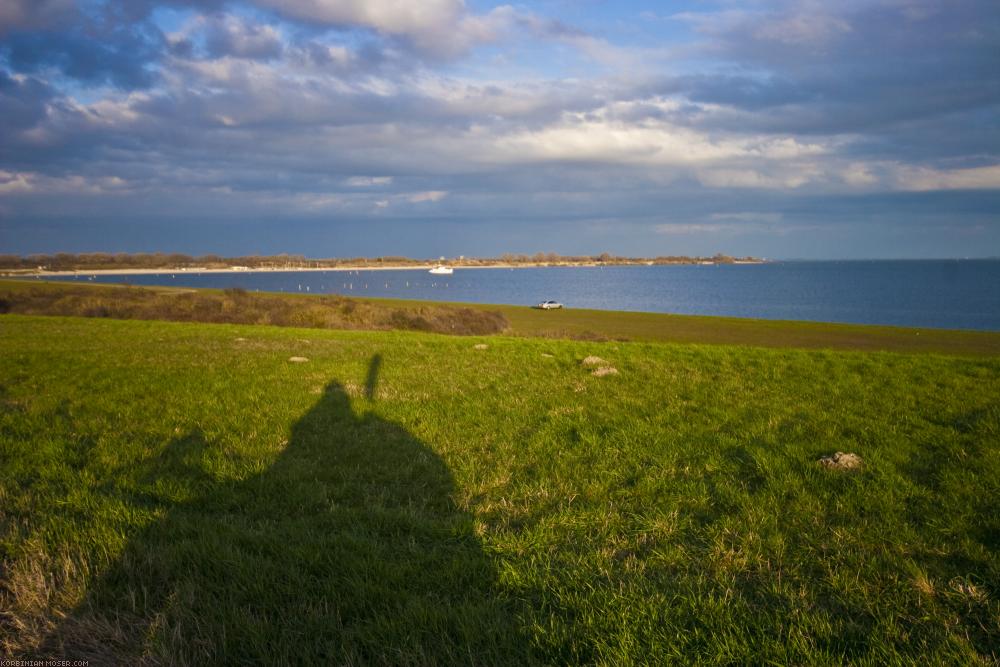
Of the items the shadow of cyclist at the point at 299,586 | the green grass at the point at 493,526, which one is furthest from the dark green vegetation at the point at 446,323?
the shadow of cyclist at the point at 299,586

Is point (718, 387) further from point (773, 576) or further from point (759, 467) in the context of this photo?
point (773, 576)

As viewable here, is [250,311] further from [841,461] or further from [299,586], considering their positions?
[841,461]

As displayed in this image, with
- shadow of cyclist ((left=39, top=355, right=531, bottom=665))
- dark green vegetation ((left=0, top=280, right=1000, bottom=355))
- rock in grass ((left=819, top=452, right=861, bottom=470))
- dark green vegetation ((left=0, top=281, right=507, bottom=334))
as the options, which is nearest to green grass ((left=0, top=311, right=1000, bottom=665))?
shadow of cyclist ((left=39, top=355, right=531, bottom=665))

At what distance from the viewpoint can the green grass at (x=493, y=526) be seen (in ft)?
11.4

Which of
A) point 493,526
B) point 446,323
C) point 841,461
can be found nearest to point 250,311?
point 446,323

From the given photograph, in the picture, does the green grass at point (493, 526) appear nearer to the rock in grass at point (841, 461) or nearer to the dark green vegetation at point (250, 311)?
the rock in grass at point (841, 461)

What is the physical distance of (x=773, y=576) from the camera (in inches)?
171

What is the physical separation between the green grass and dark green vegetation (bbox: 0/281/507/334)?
34896mm

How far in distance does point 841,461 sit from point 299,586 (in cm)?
660

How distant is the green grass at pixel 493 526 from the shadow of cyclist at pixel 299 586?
2 centimetres

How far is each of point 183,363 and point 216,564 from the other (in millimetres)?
12219

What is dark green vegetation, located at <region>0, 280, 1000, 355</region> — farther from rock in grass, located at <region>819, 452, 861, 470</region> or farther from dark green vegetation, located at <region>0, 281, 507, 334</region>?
rock in grass, located at <region>819, 452, 861, 470</region>

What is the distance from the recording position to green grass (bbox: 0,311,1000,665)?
137 inches

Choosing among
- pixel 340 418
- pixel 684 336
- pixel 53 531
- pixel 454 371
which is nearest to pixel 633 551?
pixel 53 531
